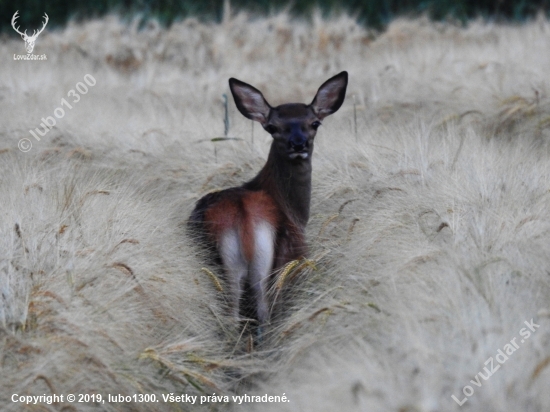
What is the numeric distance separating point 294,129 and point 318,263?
811mm

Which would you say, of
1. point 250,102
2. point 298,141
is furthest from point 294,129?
point 250,102

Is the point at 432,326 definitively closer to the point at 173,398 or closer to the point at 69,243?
the point at 173,398

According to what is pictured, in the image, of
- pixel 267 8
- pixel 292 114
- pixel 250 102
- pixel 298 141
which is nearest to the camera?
pixel 298 141

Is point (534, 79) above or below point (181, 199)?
above

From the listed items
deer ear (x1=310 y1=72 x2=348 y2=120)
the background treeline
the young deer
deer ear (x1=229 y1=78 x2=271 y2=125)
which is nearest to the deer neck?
the young deer

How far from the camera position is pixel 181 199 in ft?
18.5

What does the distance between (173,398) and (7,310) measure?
2.69 ft

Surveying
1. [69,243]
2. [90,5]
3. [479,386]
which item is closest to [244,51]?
[90,5]

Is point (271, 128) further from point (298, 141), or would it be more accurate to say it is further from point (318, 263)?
point (318, 263)

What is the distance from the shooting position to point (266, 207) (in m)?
4.78

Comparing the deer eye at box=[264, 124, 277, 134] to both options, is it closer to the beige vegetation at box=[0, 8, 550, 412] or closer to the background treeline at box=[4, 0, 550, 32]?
the beige vegetation at box=[0, 8, 550, 412]

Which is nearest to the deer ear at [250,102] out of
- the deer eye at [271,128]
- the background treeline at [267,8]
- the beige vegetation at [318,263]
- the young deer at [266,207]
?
the young deer at [266,207]

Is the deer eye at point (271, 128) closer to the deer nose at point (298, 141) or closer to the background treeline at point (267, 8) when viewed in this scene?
the deer nose at point (298, 141)

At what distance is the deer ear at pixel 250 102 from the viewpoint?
5355 mm
